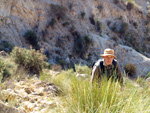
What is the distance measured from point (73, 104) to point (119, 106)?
0.60 meters

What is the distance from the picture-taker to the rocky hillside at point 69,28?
12.0 metres

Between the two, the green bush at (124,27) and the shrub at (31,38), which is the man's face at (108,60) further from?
the green bush at (124,27)

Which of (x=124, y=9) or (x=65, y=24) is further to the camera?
(x=124, y=9)

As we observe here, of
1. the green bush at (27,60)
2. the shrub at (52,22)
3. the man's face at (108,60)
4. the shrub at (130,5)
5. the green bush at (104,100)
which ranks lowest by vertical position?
the green bush at (27,60)

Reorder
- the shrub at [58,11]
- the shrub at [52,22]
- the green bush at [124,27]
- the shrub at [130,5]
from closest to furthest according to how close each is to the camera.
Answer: the shrub at [52,22], the shrub at [58,11], the green bush at [124,27], the shrub at [130,5]

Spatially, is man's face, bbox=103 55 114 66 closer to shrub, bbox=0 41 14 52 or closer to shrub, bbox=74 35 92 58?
shrub, bbox=0 41 14 52

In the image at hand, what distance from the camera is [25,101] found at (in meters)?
2.97

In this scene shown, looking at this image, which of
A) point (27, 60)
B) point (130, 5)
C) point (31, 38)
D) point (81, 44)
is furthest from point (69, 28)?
point (130, 5)

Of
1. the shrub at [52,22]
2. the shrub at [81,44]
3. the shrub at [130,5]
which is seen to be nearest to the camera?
the shrub at [52,22]

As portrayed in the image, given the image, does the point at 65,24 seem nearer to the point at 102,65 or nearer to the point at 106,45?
the point at 106,45

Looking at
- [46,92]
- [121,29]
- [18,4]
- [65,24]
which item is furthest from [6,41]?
[121,29]

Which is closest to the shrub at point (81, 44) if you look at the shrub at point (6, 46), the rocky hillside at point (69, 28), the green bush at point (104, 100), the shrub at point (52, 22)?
the rocky hillside at point (69, 28)

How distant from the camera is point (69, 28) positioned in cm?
1584

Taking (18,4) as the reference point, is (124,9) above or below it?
above
